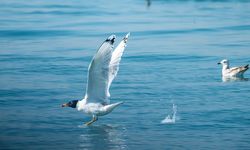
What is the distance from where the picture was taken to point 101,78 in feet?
33.1

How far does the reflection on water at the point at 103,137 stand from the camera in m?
9.44

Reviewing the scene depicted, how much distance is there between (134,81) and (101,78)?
341 centimetres

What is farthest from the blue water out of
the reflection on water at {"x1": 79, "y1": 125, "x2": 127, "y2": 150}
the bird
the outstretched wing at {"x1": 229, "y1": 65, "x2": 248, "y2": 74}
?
the outstretched wing at {"x1": 229, "y1": 65, "x2": 248, "y2": 74}

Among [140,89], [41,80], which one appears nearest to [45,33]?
[41,80]

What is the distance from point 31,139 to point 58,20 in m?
14.6

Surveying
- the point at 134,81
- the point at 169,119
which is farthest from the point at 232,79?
the point at 169,119

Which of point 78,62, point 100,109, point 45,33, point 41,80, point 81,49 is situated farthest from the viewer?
point 45,33

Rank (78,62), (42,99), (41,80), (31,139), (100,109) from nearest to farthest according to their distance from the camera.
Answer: (31,139) < (100,109) < (42,99) < (41,80) < (78,62)

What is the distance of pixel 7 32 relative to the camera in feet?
67.9

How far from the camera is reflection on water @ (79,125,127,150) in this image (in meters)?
9.44

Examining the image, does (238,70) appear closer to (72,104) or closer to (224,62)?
(224,62)

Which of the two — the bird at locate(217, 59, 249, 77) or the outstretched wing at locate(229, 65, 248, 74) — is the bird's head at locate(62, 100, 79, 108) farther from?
the outstretched wing at locate(229, 65, 248, 74)

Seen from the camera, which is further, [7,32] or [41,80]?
[7,32]

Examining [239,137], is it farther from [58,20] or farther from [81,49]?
[58,20]
